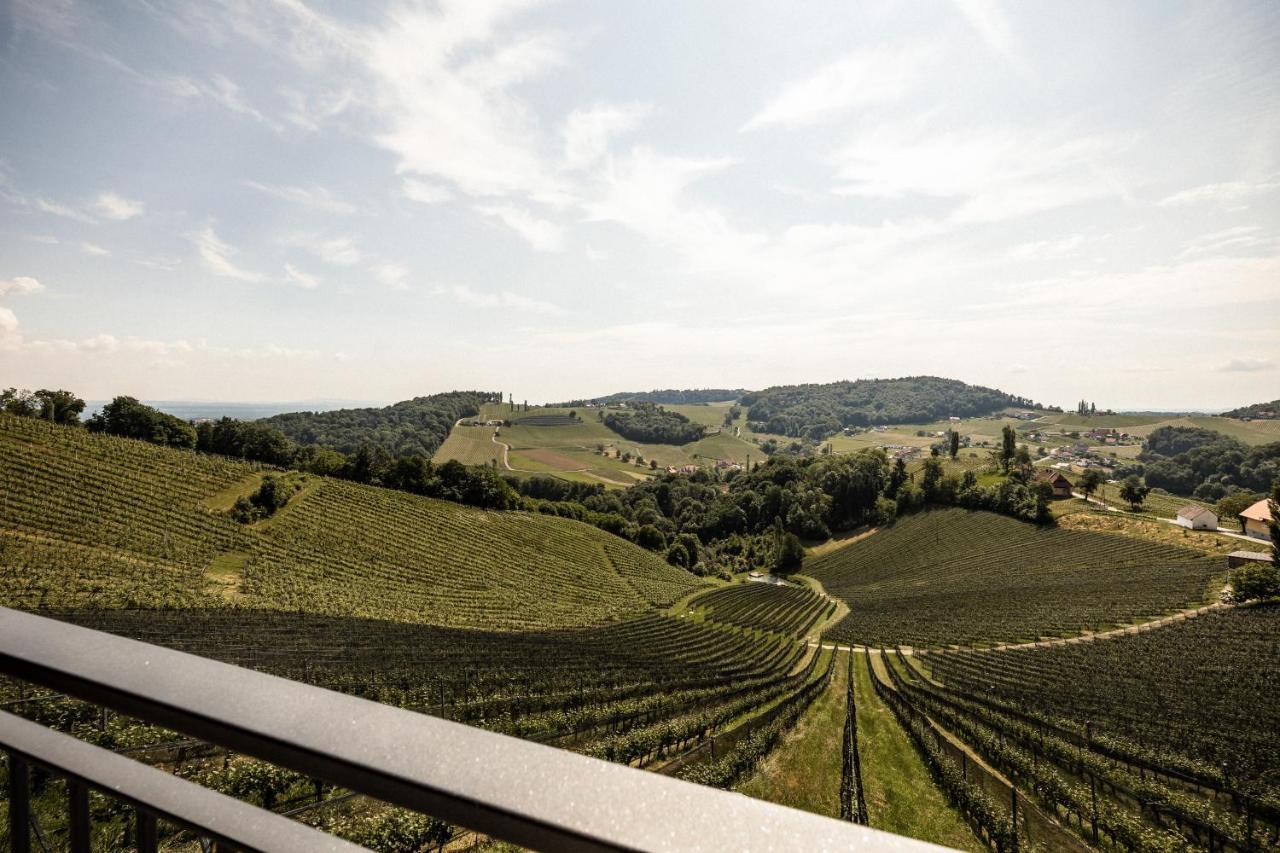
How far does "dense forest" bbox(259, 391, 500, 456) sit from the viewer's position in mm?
153125

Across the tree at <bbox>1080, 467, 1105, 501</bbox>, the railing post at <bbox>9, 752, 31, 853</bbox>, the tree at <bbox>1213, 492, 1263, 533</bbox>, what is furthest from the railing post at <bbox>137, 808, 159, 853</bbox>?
the tree at <bbox>1080, 467, 1105, 501</bbox>

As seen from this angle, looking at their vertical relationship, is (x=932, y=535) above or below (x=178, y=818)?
below

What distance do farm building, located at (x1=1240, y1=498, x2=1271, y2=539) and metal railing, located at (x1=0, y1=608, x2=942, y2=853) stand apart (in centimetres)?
9302

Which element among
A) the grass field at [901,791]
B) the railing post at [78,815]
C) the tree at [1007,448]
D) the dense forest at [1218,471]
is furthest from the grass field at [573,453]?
the railing post at [78,815]

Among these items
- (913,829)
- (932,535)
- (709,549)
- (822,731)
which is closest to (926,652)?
(822,731)

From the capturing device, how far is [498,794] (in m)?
0.84

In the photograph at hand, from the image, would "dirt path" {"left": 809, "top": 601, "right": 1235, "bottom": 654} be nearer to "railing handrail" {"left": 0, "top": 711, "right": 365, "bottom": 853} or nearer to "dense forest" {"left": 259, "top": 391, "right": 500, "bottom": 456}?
"railing handrail" {"left": 0, "top": 711, "right": 365, "bottom": 853}

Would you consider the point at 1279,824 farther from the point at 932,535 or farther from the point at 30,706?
the point at 932,535

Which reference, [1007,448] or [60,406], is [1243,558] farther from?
[60,406]

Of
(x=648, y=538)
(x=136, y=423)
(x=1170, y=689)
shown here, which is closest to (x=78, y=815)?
(x=1170, y=689)

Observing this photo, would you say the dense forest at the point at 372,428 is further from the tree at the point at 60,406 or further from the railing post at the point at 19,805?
the railing post at the point at 19,805

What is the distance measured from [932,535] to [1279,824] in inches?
3184

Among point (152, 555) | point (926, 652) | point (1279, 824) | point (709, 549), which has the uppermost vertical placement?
point (152, 555)

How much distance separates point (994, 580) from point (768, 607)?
31.7 m
